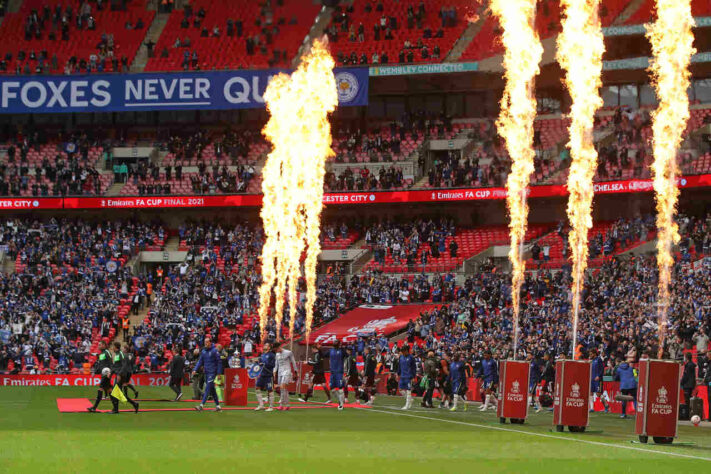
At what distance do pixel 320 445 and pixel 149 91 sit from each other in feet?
159

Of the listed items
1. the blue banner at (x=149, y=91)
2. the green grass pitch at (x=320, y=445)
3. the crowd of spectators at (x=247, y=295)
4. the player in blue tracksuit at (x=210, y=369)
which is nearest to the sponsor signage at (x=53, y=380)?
the crowd of spectators at (x=247, y=295)

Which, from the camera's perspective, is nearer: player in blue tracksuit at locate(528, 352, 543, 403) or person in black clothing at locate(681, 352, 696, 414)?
person in black clothing at locate(681, 352, 696, 414)

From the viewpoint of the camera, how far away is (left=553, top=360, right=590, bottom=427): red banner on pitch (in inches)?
824

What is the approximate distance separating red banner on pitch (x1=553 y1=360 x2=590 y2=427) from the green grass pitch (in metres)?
0.43

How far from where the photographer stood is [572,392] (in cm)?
2098

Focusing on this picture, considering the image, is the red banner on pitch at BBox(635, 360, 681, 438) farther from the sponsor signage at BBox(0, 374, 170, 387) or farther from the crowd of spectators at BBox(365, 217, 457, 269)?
the crowd of spectators at BBox(365, 217, 457, 269)

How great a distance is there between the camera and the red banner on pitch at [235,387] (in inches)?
1144

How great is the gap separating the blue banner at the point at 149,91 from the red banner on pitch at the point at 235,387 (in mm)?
33446

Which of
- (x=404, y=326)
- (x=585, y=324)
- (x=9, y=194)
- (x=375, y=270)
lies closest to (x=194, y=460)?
(x=585, y=324)

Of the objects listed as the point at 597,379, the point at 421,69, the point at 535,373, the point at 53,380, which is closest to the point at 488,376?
the point at 535,373

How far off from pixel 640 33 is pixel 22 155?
35.0 metres

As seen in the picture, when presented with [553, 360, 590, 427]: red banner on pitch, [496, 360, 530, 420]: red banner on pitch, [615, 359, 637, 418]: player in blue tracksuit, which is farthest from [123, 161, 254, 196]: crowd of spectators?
[553, 360, 590, 427]: red banner on pitch

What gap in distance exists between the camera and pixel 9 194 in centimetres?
6169

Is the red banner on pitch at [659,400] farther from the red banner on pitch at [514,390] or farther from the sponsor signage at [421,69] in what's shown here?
the sponsor signage at [421,69]
